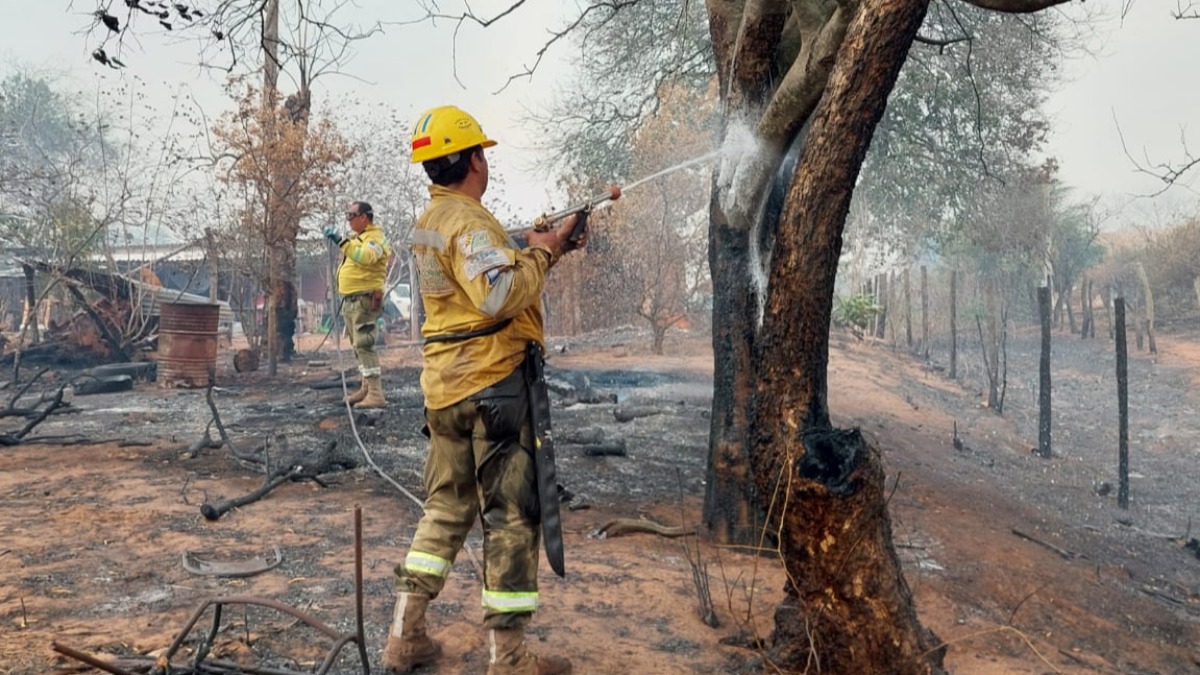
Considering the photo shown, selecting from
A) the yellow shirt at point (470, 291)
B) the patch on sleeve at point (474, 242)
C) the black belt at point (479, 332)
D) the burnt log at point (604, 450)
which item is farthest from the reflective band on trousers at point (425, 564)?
the burnt log at point (604, 450)

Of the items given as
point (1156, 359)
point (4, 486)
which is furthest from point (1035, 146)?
point (4, 486)

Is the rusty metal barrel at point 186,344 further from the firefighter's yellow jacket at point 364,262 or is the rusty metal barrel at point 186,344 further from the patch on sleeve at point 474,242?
the patch on sleeve at point 474,242

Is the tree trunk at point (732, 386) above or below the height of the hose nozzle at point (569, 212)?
below

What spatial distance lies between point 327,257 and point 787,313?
25.9m

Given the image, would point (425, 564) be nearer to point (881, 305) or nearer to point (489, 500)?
point (489, 500)

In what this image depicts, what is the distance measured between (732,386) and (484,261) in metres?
2.47

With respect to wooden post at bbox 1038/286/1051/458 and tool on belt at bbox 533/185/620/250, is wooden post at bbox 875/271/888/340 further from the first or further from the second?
tool on belt at bbox 533/185/620/250

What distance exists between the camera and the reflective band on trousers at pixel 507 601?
9.44 feet

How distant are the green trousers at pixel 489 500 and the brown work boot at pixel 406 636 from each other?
0.14ft

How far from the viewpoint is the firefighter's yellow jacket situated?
27.2 ft

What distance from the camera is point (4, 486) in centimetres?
608

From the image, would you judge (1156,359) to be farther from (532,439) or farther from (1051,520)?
(532,439)

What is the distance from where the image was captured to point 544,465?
3.01m

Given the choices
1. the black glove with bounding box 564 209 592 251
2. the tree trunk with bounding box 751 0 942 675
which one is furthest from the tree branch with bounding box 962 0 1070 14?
the black glove with bounding box 564 209 592 251
